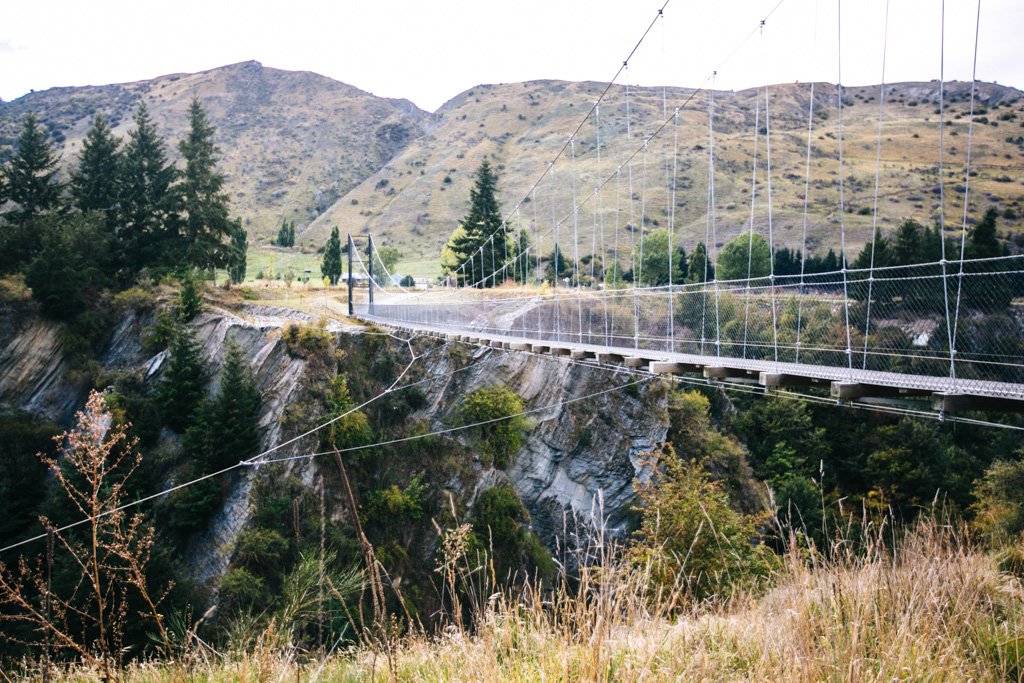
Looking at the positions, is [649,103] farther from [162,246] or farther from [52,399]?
[52,399]

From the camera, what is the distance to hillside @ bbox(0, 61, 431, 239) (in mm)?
81875

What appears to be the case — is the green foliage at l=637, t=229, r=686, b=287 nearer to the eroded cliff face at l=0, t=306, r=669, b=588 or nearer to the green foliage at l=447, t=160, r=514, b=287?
the green foliage at l=447, t=160, r=514, b=287

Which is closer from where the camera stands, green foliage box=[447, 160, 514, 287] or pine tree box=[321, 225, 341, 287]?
green foliage box=[447, 160, 514, 287]

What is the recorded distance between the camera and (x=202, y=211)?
2786cm

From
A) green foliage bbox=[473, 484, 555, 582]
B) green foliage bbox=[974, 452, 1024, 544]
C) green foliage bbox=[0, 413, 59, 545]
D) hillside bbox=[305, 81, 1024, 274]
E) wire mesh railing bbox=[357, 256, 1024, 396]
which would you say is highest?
hillside bbox=[305, 81, 1024, 274]

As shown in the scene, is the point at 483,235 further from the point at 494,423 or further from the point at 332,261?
the point at 332,261

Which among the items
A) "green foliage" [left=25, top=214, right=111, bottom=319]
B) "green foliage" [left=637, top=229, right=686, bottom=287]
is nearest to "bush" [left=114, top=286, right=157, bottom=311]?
"green foliage" [left=25, top=214, right=111, bottom=319]

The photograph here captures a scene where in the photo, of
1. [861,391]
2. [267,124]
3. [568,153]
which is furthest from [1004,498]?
[267,124]

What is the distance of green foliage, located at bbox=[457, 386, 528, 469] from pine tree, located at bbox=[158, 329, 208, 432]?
24.2ft

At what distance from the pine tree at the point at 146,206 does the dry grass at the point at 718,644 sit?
89.0 ft

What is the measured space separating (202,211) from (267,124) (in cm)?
9267

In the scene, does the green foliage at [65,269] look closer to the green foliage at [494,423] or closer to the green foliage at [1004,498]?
the green foliage at [494,423]

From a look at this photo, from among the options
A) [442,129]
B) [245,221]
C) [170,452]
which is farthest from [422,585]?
[442,129]

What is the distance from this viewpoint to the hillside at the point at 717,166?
46356mm
